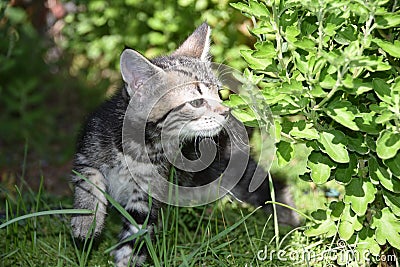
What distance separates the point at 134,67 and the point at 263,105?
2.31 feet

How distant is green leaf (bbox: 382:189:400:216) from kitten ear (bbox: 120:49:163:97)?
45.8 inches

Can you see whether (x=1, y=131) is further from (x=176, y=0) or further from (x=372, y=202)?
(x=372, y=202)

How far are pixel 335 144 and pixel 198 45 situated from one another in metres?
1.23

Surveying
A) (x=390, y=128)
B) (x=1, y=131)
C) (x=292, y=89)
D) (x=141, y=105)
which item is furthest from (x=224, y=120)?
(x=1, y=131)

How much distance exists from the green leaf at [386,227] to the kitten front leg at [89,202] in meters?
1.31

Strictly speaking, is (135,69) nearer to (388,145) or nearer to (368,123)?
(368,123)

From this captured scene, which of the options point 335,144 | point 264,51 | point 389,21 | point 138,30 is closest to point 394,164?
point 335,144

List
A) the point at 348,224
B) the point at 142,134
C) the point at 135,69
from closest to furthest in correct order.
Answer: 1. the point at 348,224
2. the point at 135,69
3. the point at 142,134

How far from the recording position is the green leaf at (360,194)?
8.69 feet

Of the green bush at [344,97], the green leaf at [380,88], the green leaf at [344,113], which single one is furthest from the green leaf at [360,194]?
the green leaf at [380,88]

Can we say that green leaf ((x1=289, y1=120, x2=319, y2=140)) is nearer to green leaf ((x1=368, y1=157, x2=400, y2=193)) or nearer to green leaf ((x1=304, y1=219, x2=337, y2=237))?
green leaf ((x1=368, y1=157, x2=400, y2=193))

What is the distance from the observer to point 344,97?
2.66 meters

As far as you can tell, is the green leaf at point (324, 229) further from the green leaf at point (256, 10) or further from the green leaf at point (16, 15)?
the green leaf at point (16, 15)

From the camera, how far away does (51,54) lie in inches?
267
